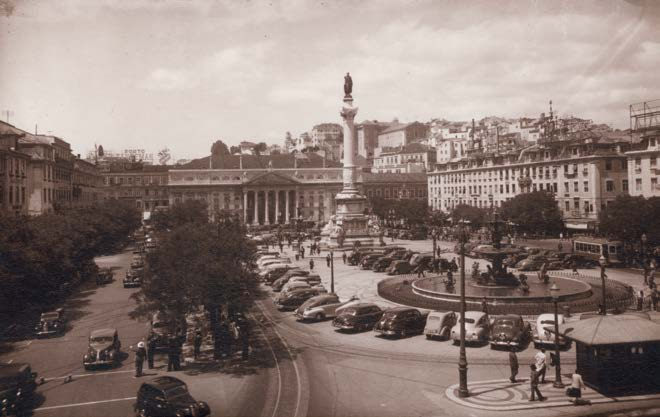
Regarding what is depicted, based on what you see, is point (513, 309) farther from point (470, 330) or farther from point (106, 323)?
point (106, 323)

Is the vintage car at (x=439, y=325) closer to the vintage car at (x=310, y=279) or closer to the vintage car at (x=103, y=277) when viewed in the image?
the vintage car at (x=310, y=279)

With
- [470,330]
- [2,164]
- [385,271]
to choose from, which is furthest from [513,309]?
[2,164]

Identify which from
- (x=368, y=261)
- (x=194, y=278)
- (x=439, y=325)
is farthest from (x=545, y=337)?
(x=368, y=261)

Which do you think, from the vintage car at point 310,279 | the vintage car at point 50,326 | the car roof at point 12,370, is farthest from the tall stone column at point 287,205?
the car roof at point 12,370

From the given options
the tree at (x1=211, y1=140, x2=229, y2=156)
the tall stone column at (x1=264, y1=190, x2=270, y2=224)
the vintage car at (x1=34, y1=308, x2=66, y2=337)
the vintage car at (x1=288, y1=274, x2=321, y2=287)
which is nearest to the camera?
the vintage car at (x1=34, y1=308, x2=66, y2=337)

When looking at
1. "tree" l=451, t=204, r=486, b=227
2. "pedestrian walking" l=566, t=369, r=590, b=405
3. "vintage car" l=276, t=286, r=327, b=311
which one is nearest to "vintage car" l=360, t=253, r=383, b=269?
"vintage car" l=276, t=286, r=327, b=311

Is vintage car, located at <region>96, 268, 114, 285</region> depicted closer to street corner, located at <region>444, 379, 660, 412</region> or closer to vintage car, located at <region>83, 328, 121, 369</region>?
vintage car, located at <region>83, 328, 121, 369</region>

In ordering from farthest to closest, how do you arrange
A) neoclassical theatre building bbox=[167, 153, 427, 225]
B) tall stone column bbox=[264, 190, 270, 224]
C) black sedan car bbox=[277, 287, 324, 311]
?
neoclassical theatre building bbox=[167, 153, 427, 225] < tall stone column bbox=[264, 190, 270, 224] < black sedan car bbox=[277, 287, 324, 311]

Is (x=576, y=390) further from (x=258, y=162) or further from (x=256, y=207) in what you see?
(x=258, y=162)
